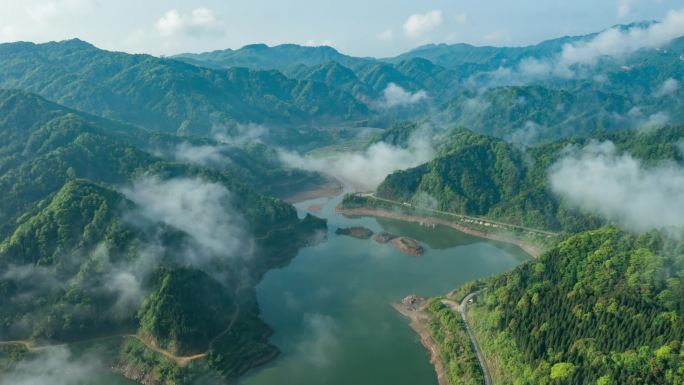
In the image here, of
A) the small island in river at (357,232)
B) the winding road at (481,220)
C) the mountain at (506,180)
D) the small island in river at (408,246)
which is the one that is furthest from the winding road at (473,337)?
the mountain at (506,180)

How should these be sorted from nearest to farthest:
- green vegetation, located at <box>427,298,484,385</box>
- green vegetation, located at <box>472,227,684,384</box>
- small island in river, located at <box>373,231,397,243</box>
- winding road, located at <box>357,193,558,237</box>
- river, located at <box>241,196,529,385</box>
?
green vegetation, located at <box>472,227,684,384</box> → green vegetation, located at <box>427,298,484,385</box> → river, located at <box>241,196,529,385</box> → winding road, located at <box>357,193,558,237</box> → small island in river, located at <box>373,231,397,243</box>

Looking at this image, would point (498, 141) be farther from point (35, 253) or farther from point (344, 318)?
point (35, 253)

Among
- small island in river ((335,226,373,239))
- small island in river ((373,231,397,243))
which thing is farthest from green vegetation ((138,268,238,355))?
small island in river ((335,226,373,239))

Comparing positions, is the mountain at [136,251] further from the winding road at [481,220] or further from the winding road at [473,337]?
the winding road at [481,220]

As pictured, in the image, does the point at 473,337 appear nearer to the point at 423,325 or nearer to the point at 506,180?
the point at 423,325

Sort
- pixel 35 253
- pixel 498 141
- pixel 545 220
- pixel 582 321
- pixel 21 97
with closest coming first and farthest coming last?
pixel 582 321
pixel 35 253
pixel 545 220
pixel 21 97
pixel 498 141

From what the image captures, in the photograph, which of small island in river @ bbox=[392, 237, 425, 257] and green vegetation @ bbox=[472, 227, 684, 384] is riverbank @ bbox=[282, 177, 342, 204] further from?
green vegetation @ bbox=[472, 227, 684, 384]

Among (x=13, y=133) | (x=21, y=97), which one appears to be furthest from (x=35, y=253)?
(x=21, y=97)
